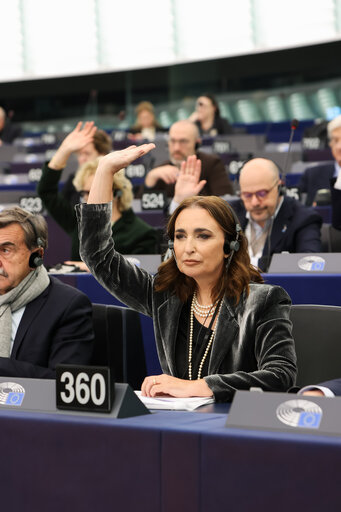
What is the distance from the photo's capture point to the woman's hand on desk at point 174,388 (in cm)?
185

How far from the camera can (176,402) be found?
171 cm

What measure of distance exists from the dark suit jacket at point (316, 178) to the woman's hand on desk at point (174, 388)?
145 inches

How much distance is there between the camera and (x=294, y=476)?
3.80ft

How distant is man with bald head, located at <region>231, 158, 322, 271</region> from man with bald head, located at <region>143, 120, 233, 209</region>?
1.31m

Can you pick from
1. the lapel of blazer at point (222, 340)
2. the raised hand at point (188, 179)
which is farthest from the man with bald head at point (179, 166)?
the lapel of blazer at point (222, 340)

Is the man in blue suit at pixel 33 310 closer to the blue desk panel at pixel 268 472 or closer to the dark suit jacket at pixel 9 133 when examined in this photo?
the blue desk panel at pixel 268 472

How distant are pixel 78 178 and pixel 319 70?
8.28 metres

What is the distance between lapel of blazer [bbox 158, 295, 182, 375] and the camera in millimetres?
2150

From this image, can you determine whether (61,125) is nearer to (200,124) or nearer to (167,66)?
(167,66)

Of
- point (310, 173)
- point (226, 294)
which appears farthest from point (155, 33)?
point (226, 294)

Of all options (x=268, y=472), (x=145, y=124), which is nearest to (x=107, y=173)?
(x=268, y=472)

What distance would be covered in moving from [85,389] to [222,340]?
68 centimetres

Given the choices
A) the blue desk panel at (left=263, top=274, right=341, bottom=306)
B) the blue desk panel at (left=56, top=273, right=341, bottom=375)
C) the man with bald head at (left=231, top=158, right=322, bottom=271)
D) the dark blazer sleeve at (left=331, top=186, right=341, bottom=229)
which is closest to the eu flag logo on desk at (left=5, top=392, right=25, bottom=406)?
the blue desk panel at (left=56, top=273, right=341, bottom=375)

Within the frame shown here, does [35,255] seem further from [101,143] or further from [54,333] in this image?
[101,143]
